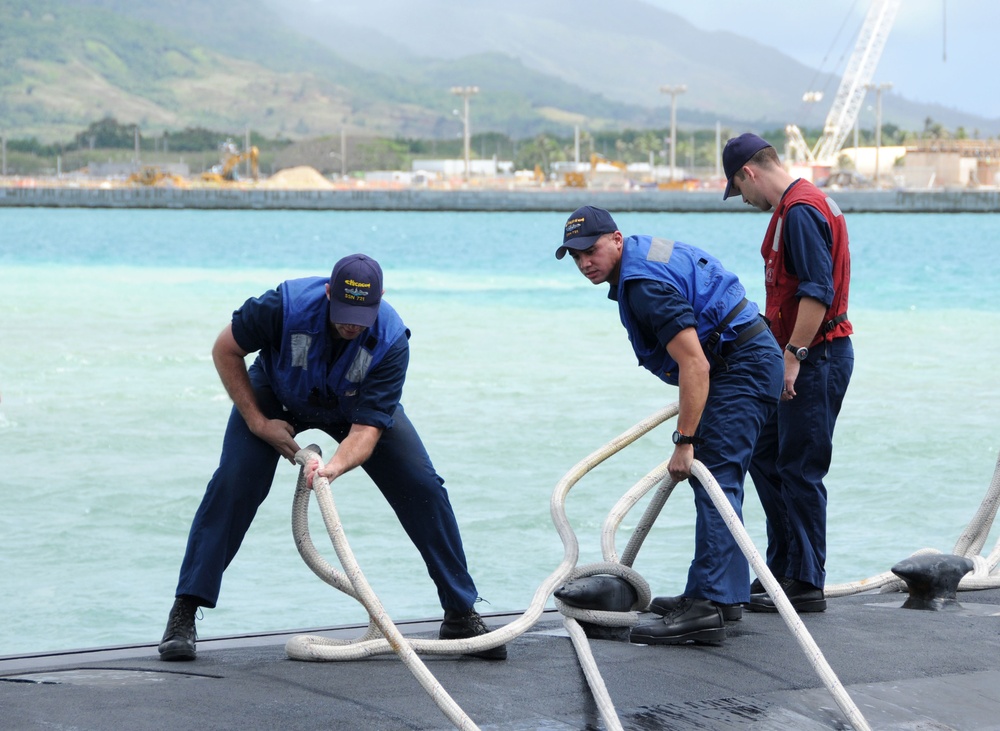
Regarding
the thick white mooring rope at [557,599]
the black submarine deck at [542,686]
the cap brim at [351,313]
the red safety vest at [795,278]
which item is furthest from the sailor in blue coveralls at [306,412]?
the red safety vest at [795,278]

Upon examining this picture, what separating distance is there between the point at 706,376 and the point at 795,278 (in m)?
1.03

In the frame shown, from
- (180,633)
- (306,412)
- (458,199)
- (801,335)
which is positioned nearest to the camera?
(180,633)

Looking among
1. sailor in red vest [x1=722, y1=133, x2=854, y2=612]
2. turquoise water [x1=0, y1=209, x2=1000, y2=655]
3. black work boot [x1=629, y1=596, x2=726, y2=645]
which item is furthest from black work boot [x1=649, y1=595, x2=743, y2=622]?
turquoise water [x1=0, y1=209, x2=1000, y2=655]

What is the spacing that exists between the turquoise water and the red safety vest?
381 cm

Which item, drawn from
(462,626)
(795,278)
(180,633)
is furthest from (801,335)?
(180,633)

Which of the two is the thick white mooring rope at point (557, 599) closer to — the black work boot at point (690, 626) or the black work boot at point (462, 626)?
the black work boot at point (690, 626)

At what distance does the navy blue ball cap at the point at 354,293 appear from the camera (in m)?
4.21

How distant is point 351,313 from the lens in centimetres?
424

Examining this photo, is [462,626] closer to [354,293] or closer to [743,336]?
[354,293]

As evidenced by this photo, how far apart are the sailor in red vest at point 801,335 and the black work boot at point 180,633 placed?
217 cm

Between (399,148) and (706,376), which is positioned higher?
(399,148)

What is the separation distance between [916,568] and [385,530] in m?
5.42

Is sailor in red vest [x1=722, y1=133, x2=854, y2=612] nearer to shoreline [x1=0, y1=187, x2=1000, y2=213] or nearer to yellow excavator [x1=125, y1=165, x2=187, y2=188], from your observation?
shoreline [x1=0, y1=187, x2=1000, y2=213]

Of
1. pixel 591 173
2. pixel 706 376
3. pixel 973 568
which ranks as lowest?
pixel 973 568
